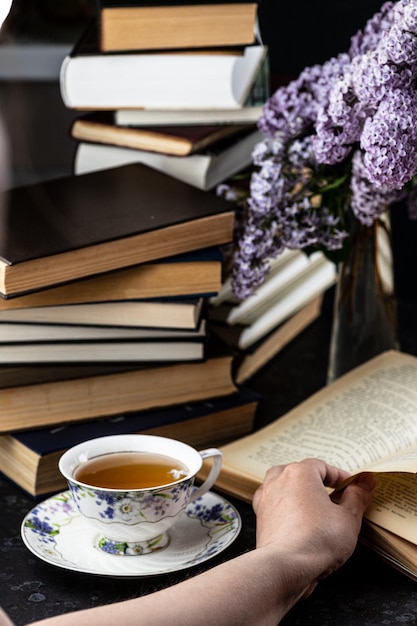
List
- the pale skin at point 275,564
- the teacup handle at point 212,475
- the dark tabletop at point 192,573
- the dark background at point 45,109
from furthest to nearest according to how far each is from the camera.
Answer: the dark background at point 45,109, the teacup handle at point 212,475, the dark tabletop at point 192,573, the pale skin at point 275,564

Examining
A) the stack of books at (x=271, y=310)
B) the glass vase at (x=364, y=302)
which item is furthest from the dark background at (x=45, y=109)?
the glass vase at (x=364, y=302)

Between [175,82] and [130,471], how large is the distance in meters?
0.50

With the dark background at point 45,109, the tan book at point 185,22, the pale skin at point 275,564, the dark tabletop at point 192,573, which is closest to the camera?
the pale skin at point 275,564

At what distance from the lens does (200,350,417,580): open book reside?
0.77 metres

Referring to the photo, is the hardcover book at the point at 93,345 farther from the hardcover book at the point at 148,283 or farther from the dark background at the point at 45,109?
the dark background at the point at 45,109

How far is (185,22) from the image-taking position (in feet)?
3.47

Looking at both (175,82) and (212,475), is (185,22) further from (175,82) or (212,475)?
(212,475)

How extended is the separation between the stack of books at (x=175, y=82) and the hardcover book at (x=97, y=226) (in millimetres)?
55

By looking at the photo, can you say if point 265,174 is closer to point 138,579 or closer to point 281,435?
point 281,435

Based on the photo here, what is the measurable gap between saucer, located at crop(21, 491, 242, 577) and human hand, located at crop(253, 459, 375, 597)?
4cm

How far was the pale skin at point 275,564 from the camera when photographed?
0.60 meters

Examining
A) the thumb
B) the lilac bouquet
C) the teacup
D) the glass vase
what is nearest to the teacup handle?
the teacup

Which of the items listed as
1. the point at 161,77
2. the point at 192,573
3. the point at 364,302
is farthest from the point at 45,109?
the point at 192,573

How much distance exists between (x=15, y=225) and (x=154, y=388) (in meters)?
0.22
